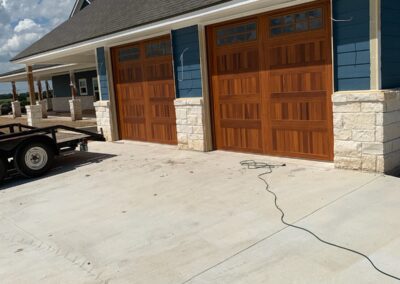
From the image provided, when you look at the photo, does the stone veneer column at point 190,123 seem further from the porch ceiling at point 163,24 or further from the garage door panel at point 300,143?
the garage door panel at point 300,143

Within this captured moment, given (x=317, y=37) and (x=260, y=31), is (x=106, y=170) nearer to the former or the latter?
(x=260, y=31)

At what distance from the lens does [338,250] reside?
13.5 ft

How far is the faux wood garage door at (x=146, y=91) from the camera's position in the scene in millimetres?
10836

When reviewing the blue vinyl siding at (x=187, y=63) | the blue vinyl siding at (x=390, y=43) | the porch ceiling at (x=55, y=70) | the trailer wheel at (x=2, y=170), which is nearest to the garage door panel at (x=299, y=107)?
the blue vinyl siding at (x=390, y=43)

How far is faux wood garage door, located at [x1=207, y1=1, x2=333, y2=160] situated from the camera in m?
7.45

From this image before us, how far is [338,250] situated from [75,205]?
4083mm

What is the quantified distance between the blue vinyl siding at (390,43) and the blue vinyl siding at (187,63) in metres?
4.13

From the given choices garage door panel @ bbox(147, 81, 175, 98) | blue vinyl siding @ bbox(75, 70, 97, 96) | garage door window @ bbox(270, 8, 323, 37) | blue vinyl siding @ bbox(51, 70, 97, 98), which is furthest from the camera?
blue vinyl siding @ bbox(51, 70, 97, 98)

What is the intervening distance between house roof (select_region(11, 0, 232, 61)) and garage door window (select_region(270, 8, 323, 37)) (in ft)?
3.64

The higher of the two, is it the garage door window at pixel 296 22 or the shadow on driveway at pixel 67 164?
the garage door window at pixel 296 22

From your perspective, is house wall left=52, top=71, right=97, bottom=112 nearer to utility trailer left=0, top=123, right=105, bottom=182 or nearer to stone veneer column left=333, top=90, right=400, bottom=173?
utility trailer left=0, top=123, right=105, bottom=182

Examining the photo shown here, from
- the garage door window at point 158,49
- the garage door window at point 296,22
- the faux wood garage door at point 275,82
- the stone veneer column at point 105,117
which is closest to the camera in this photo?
the garage door window at point 296,22

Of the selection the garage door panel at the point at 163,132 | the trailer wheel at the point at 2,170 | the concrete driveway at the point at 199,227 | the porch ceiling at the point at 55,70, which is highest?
the porch ceiling at the point at 55,70

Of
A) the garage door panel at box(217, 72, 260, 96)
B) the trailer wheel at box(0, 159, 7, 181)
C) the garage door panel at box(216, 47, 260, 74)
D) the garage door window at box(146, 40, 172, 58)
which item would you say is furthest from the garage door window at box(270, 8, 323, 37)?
the trailer wheel at box(0, 159, 7, 181)
